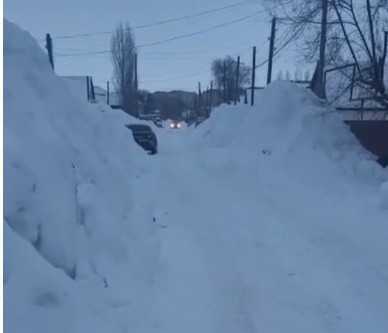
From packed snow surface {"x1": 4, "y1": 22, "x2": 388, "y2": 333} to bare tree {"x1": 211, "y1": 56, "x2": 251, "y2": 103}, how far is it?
4344 cm

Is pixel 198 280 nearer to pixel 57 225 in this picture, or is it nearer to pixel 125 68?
pixel 57 225

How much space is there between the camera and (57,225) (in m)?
5.43

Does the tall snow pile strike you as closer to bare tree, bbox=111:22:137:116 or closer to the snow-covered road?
the snow-covered road

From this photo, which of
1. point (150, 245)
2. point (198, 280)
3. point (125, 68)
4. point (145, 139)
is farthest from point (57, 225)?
point (125, 68)

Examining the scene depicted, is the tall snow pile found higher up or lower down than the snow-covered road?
higher up

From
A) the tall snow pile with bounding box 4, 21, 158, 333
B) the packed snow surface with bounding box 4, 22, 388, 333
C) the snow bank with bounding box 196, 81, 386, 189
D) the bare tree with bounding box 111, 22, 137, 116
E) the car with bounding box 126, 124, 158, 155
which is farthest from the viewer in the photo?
the bare tree with bounding box 111, 22, 137, 116

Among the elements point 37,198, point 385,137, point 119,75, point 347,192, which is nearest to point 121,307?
point 37,198

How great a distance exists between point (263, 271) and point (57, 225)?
9.54 feet

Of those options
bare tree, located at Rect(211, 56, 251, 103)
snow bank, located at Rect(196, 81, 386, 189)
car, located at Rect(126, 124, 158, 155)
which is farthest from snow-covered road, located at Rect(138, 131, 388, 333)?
bare tree, located at Rect(211, 56, 251, 103)

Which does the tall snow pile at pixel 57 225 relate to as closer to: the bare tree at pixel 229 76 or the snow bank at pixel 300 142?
the snow bank at pixel 300 142

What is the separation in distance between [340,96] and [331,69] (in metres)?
0.98

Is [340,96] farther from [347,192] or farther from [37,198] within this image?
[37,198]

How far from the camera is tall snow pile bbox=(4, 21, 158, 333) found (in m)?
4.40

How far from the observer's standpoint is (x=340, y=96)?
19188 millimetres
